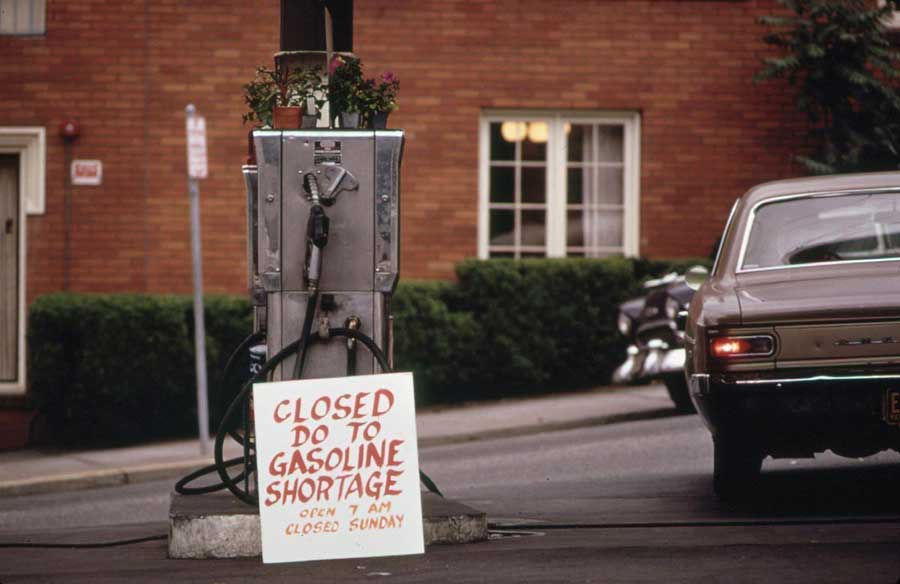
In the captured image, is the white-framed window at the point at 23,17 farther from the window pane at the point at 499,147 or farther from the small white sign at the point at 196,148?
the window pane at the point at 499,147

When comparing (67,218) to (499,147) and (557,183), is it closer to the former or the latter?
(499,147)

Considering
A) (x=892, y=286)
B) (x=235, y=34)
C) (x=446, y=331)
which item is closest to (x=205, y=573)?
(x=892, y=286)

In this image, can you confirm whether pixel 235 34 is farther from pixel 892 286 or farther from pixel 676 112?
pixel 892 286

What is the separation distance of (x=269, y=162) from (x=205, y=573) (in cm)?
194

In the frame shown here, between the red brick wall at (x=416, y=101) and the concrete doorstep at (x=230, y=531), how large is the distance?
30.1 feet

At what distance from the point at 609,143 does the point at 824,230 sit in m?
8.39

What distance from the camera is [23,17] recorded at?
16.2 meters

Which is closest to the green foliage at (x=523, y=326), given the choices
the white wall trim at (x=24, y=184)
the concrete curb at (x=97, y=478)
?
the concrete curb at (x=97, y=478)

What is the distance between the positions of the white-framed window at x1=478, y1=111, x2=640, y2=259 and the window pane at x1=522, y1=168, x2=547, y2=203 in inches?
0.4

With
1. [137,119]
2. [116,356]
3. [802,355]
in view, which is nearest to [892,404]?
[802,355]

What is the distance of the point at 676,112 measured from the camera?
55.2 feet

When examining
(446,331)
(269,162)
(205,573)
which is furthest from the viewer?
(446,331)

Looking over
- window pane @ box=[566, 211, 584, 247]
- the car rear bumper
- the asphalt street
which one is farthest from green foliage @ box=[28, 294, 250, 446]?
the car rear bumper

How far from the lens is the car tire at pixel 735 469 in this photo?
8.45 m
